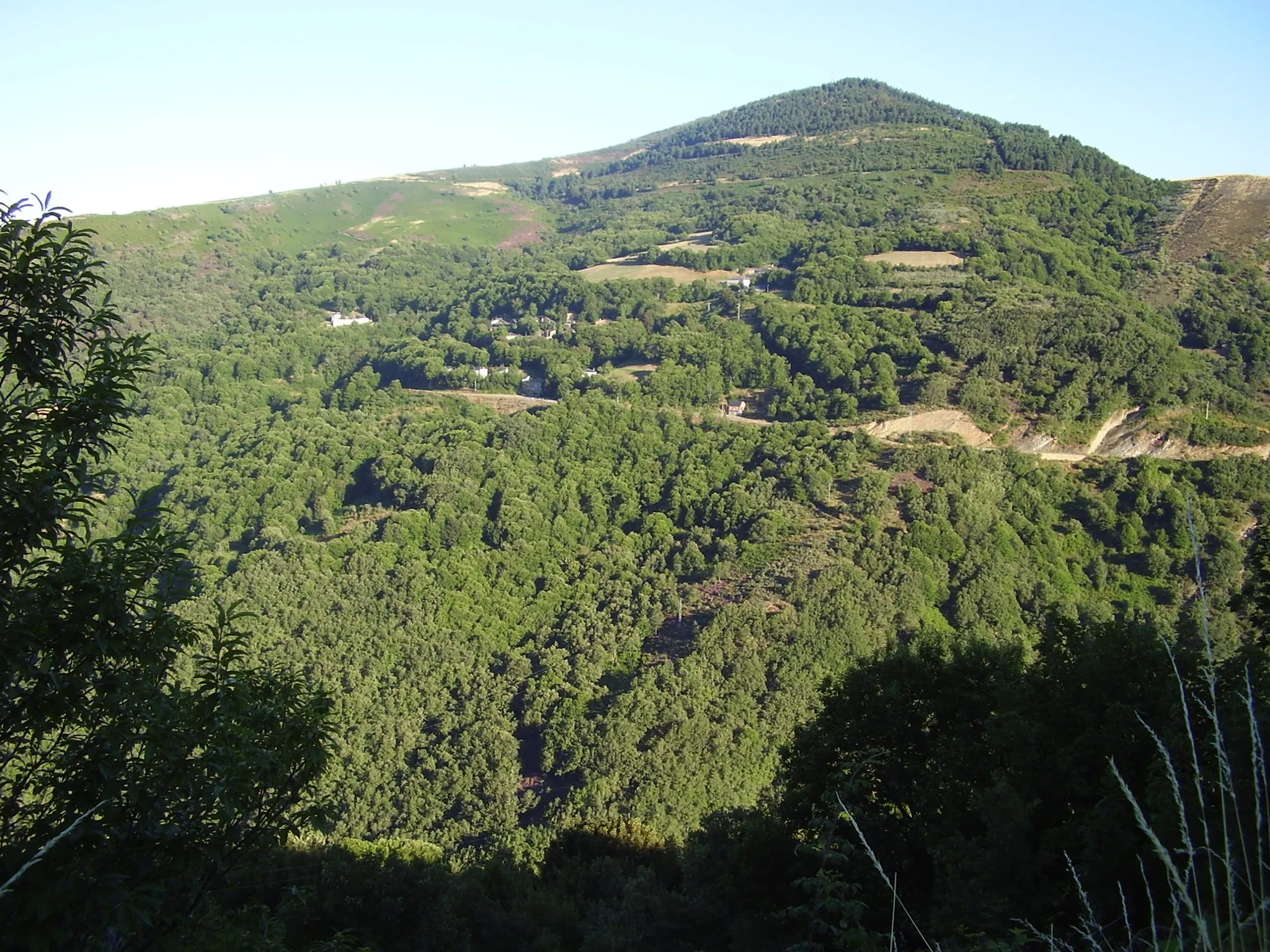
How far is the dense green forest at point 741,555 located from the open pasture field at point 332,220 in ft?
30.3

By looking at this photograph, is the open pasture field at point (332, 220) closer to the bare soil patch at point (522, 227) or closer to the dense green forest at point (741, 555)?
the bare soil patch at point (522, 227)

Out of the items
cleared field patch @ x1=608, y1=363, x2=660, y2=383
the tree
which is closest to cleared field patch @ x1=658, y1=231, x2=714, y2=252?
cleared field patch @ x1=608, y1=363, x2=660, y2=383

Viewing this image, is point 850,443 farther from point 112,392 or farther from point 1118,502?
point 112,392

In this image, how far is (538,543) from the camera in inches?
1421

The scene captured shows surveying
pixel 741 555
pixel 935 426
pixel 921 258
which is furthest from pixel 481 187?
pixel 741 555

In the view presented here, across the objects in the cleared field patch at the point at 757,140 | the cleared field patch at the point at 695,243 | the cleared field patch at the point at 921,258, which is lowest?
the cleared field patch at the point at 921,258

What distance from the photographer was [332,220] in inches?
3770

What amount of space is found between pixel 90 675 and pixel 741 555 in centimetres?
2817

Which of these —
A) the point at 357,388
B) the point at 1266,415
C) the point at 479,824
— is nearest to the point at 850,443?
the point at 1266,415

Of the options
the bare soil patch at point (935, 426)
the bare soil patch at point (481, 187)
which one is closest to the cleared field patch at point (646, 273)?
the bare soil patch at point (935, 426)

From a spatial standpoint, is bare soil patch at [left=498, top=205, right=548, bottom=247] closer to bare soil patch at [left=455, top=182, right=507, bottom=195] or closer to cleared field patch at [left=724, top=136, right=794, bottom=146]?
bare soil patch at [left=455, top=182, right=507, bottom=195]

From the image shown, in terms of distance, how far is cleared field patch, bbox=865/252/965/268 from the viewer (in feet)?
170

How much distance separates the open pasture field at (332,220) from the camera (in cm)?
8075

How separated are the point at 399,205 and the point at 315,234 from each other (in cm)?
1218
